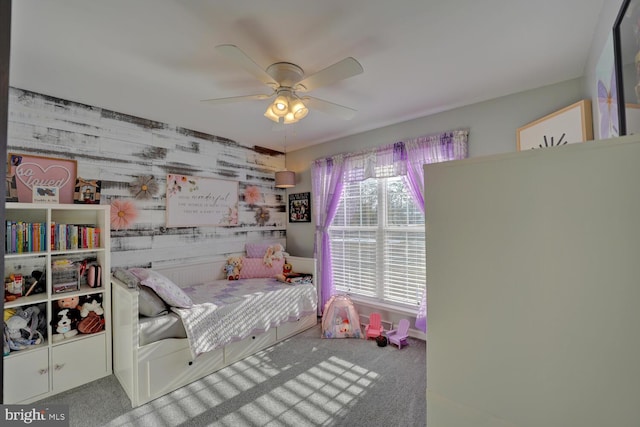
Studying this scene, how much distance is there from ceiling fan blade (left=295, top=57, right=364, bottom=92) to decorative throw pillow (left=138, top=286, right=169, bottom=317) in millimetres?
1999

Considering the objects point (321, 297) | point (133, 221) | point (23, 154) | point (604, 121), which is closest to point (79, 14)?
point (23, 154)

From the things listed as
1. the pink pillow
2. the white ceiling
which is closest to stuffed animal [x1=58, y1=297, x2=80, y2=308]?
the pink pillow

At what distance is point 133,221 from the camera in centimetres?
285

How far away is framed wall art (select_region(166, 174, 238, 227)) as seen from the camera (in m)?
3.15

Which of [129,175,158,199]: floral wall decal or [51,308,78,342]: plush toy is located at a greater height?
[129,175,158,199]: floral wall decal

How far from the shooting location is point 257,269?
3621 mm

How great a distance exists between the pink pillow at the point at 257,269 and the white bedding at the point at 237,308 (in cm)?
13

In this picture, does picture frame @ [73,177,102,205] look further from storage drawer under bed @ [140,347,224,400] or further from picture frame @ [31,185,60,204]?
storage drawer under bed @ [140,347,224,400]

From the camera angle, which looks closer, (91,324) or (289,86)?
(289,86)

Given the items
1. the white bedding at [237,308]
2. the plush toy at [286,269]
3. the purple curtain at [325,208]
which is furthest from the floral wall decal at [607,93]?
the plush toy at [286,269]

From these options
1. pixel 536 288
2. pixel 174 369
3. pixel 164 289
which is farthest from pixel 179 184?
pixel 536 288

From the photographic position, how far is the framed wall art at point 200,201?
3.15 m

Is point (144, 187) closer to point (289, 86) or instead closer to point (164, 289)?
point (164, 289)

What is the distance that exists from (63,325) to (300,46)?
109 inches
